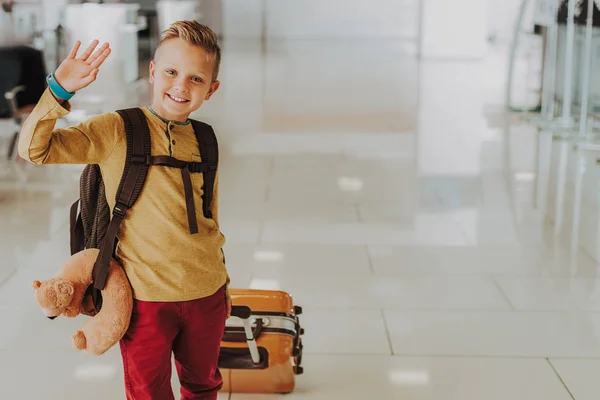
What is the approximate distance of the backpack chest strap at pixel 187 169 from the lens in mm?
1909

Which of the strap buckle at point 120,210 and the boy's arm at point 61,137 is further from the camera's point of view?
the strap buckle at point 120,210

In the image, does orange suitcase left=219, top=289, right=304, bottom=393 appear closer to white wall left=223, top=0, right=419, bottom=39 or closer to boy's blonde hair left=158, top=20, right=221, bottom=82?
boy's blonde hair left=158, top=20, right=221, bottom=82

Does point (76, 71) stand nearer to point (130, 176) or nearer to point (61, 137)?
point (61, 137)

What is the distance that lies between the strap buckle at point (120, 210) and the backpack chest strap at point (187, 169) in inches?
4.3

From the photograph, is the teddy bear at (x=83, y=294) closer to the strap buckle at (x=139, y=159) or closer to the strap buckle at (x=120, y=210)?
the strap buckle at (x=120, y=210)

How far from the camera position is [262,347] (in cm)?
278

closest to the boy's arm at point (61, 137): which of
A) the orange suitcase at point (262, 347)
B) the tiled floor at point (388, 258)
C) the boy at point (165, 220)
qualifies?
the boy at point (165, 220)

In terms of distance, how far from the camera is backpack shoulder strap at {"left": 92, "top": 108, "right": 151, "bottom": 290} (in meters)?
1.90

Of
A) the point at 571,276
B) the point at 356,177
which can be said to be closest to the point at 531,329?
the point at 571,276

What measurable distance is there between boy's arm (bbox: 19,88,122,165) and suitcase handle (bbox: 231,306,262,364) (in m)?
0.78

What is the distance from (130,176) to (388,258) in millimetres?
2952

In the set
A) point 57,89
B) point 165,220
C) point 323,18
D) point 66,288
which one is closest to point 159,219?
point 165,220

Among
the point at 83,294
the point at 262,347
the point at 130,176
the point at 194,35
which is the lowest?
the point at 262,347

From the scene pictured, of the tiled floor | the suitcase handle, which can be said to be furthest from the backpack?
the tiled floor
